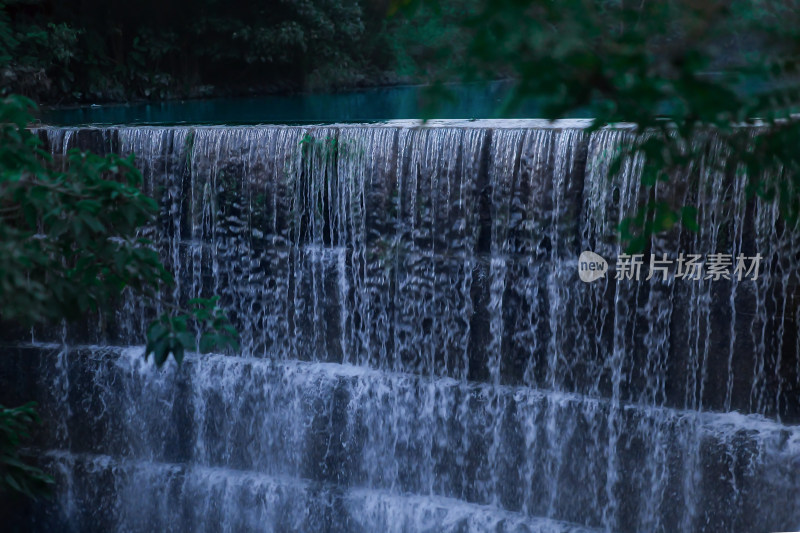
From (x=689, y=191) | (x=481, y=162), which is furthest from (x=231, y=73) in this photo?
(x=689, y=191)

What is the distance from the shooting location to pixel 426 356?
20.0 feet

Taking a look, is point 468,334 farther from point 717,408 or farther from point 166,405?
point 166,405

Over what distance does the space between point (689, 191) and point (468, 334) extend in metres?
1.57

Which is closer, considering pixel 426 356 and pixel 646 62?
pixel 646 62

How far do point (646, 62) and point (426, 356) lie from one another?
4282 millimetres

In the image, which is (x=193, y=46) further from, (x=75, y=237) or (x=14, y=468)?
(x=75, y=237)

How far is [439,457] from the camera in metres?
6.06

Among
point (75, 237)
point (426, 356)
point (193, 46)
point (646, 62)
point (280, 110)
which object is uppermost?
point (193, 46)

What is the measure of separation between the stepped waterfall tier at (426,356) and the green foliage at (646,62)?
2981 millimetres

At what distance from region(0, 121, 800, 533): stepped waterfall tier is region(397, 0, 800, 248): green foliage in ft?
9.78

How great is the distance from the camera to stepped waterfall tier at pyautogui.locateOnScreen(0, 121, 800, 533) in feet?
17.8

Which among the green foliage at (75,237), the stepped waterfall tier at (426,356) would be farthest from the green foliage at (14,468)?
the stepped waterfall tier at (426,356)

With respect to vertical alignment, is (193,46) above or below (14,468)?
above

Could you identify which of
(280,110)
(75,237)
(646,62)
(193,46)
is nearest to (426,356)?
(75,237)
